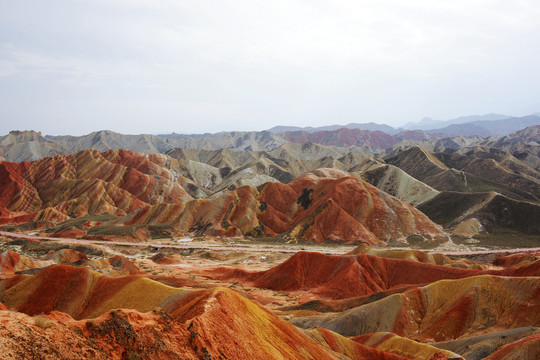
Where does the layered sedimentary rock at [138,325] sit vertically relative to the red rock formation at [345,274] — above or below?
above

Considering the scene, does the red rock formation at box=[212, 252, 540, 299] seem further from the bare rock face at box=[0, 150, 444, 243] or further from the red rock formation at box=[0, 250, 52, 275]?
the bare rock face at box=[0, 150, 444, 243]

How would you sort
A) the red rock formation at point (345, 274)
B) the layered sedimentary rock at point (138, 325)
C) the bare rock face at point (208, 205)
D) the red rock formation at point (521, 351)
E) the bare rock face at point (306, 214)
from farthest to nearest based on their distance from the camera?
the bare rock face at point (208, 205), the bare rock face at point (306, 214), the red rock formation at point (345, 274), the red rock formation at point (521, 351), the layered sedimentary rock at point (138, 325)

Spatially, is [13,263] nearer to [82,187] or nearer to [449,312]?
[449,312]

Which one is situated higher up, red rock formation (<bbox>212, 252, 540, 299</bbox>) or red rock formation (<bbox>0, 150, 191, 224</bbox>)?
red rock formation (<bbox>0, 150, 191, 224</bbox>)

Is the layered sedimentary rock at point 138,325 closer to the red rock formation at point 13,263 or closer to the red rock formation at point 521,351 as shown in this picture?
the red rock formation at point 521,351

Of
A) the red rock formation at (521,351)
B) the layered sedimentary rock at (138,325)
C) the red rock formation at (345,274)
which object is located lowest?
the red rock formation at (345,274)

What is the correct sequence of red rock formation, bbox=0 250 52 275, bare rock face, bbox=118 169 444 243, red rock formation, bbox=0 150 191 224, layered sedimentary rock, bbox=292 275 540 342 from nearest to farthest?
layered sedimentary rock, bbox=292 275 540 342, red rock formation, bbox=0 250 52 275, bare rock face, bbox=118 169 444 243, red rock formation, bbox=0 150 191 224

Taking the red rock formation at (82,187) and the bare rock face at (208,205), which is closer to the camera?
the bare rock face at (208,205)

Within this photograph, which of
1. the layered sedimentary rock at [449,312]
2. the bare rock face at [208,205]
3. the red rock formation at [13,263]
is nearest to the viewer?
the layered sedimentary rock at [449,312]

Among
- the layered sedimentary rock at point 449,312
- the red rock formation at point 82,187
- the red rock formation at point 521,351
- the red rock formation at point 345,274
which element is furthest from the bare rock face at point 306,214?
the red rock formation at point 521,351

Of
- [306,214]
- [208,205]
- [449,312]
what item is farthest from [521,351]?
[208,205]

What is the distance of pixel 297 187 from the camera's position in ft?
328

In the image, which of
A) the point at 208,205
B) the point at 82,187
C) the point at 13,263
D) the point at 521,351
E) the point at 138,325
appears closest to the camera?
the point at 138,325

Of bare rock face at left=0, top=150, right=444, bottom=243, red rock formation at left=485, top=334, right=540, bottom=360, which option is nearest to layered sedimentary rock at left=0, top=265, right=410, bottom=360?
red rock formation at left=485, top=334, right=540, bottom=360
